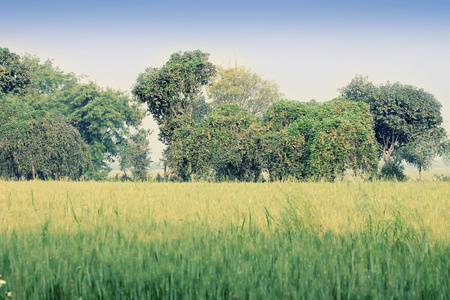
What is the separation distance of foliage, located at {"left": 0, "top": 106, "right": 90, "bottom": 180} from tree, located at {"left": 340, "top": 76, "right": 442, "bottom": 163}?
85.6ft

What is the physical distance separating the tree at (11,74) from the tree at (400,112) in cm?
3077

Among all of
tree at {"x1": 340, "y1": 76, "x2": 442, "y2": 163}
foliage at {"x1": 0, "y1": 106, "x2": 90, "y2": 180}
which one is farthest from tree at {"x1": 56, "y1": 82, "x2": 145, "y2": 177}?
tree at {"x1": 340, "y1": 76, "x2": 442, "y2": 163}

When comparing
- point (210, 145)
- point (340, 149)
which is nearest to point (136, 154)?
point (210, 145)

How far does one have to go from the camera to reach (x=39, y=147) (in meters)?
26.3

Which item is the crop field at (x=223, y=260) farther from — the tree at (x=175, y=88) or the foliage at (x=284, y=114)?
the tree at (x=175, y=88)

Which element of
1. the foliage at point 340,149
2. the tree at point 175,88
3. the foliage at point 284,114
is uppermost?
the tree at point 175,88

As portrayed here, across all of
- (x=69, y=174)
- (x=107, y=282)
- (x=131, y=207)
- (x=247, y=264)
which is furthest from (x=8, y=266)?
(x=69, y=174)

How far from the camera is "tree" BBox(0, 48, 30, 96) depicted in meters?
29.5

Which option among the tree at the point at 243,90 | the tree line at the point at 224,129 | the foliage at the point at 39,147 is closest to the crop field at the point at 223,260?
the tree line at the point at 224,129

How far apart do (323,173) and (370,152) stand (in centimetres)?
306

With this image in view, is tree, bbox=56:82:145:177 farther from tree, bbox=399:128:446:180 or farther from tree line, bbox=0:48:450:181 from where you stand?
tree, bbox=399:128:446:180

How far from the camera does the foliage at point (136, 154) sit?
41.1 metres

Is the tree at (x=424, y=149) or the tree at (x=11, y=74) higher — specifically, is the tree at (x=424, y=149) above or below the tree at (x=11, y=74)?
below

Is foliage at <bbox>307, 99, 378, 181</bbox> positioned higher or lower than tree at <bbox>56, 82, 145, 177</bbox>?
lower
